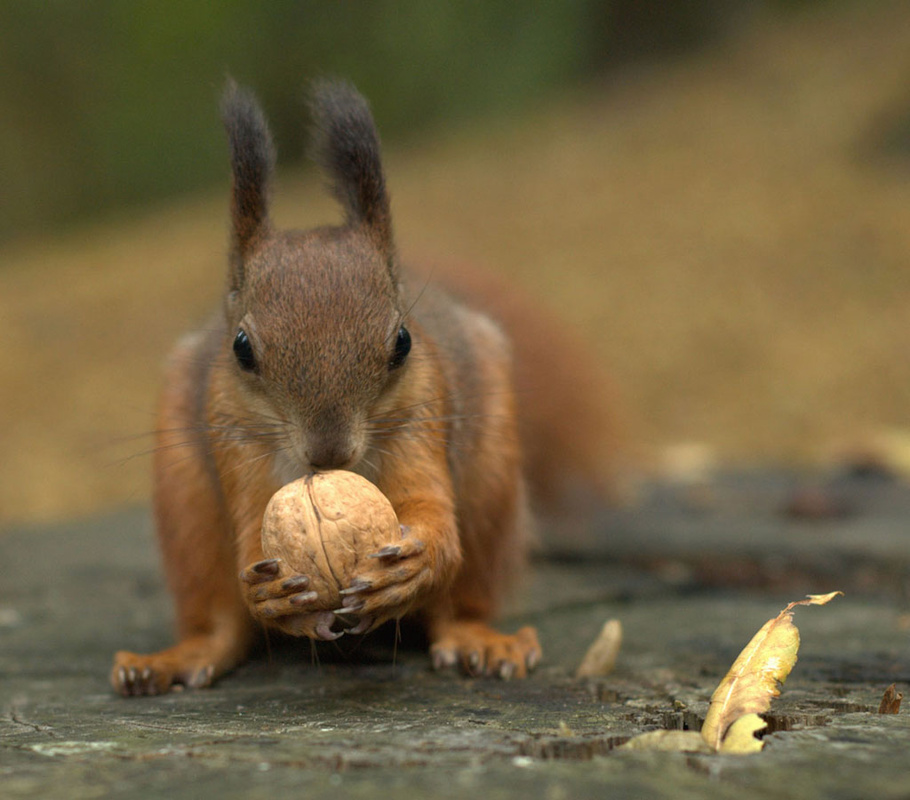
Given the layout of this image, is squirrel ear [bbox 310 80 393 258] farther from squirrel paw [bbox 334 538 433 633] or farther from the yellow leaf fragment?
the yellow leaf fragment

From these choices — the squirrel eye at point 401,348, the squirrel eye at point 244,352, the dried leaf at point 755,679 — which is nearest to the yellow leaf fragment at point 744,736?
the dried leaf at point 755,679

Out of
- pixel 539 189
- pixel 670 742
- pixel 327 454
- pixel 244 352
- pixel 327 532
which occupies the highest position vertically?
pixel 539 189

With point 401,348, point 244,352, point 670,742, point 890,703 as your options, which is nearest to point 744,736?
point 670,742

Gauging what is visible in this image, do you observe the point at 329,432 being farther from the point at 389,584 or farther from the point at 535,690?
the point at 535,690

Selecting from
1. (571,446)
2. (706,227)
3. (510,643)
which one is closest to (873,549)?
(571,446)

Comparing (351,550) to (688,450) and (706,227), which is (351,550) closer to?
(688,450)

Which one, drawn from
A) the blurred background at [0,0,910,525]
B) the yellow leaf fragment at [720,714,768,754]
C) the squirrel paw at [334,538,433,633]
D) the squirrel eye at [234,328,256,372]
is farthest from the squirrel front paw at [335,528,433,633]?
the blurred background at [0,0,910,525]
